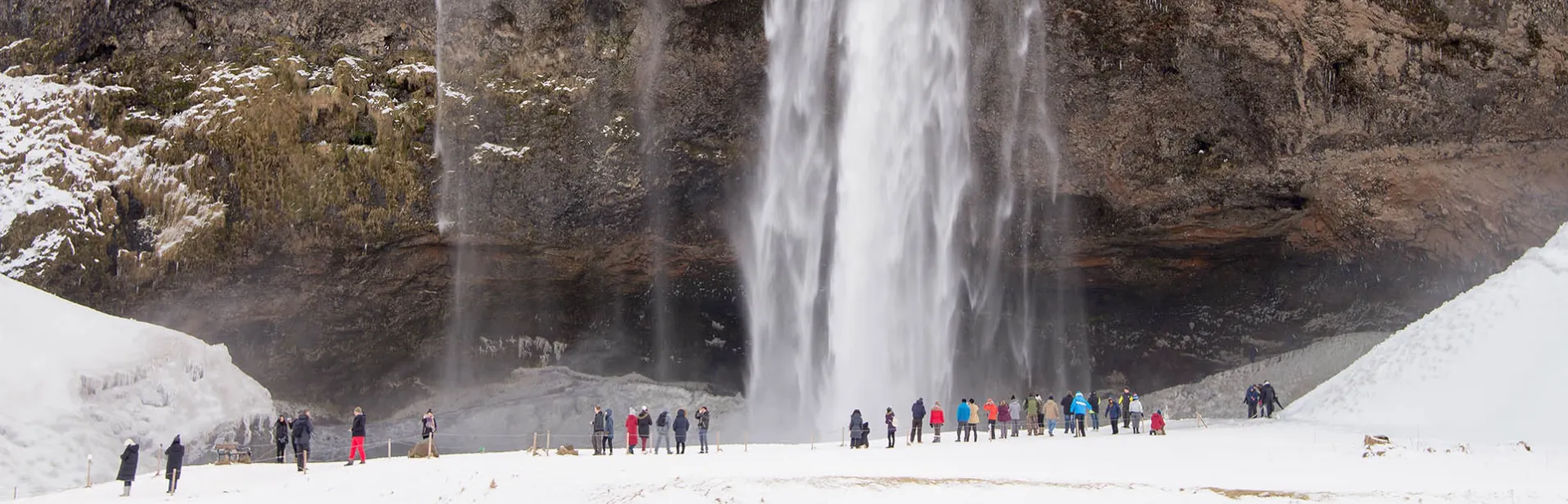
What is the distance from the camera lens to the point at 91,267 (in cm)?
2909

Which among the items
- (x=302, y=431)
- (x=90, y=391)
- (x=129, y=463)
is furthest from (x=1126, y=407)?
(x=90, y=391)

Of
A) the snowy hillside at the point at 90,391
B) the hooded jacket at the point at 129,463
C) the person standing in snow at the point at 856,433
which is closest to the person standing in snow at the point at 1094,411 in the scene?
the person standing in snow at the point at 856,433

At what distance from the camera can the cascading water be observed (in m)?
30.9

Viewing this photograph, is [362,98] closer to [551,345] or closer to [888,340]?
[551,345]

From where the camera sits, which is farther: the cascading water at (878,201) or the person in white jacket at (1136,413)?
the cascading water at (878,201)

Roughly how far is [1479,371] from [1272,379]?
36.8 feet

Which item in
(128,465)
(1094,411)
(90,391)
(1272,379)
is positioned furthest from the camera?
(1272,379)

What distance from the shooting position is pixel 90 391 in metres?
24.4

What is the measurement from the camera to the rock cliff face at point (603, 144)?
94.6 ft

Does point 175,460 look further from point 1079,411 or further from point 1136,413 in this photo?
point 1136,413

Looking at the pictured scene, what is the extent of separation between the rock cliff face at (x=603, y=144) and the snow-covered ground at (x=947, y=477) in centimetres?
1093

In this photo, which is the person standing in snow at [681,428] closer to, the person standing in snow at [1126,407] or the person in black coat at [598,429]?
the person in black coat at [598,429]

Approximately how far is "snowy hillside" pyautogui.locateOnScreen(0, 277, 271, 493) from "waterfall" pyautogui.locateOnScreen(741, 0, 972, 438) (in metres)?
12.2

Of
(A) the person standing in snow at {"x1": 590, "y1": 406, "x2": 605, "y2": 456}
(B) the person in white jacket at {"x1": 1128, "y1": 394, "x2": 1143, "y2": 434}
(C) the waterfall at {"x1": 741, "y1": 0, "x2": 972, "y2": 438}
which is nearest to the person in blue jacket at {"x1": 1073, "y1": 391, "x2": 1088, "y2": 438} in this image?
(B) the person in white jacket at {"x1": 1128, "y1": 394, "x2": 1143, "y2": 434}
